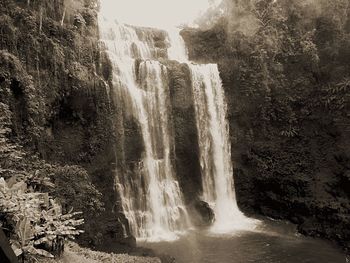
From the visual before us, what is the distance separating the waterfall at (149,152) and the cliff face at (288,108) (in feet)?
13.5

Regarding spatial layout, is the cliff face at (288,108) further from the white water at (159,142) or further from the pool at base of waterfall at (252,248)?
the pool at base of waterfall at (252,248)

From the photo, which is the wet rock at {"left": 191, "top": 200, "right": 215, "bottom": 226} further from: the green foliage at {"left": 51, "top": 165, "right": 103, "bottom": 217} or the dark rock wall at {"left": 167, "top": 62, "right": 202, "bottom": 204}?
the green foliage at {"left": 51, "top": 165, "right": 103, "bottom": 217}

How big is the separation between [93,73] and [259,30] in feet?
34.8

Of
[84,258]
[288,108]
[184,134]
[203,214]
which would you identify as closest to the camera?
[84,258]

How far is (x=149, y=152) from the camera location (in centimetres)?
1822

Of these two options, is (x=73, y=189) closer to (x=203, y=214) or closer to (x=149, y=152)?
(x=149, y=152)

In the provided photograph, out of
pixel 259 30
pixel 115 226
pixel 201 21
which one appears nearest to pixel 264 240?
pixel 115 226

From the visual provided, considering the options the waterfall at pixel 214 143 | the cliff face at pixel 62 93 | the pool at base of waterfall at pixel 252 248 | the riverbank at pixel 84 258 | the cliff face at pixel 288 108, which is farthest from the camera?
the waterfall at pixel 214 143

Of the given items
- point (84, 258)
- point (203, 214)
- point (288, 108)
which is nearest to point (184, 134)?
point (203, 214)

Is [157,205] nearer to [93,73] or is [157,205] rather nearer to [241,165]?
[241,165]

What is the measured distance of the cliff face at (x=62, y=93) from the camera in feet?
48.8

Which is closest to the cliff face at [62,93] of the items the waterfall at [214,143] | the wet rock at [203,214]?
the wet rock at [203,214]

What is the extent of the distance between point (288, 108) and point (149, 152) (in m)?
8.23

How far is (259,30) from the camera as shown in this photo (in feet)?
71.6
